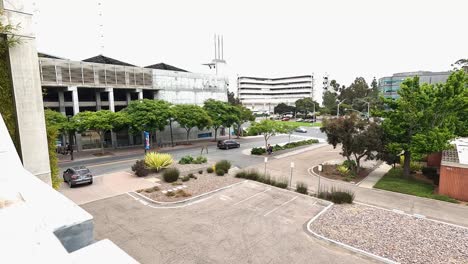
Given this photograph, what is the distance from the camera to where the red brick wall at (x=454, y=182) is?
49.9 ft

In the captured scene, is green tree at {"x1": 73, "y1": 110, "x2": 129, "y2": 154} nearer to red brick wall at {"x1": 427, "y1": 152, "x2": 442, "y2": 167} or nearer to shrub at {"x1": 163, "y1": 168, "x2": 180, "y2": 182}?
shrub at {"x1": 163, "y1": 168, "x2": 180, "y2": 182}

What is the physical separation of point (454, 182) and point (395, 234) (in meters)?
8.66

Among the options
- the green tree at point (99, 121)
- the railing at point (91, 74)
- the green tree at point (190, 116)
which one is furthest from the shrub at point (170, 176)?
the railing at point (91, 74)

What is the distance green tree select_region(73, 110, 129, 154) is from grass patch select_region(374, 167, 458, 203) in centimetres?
2765

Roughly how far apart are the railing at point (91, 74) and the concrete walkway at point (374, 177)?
31.8 metres

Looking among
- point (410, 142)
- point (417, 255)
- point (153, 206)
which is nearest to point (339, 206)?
point (417, 255)

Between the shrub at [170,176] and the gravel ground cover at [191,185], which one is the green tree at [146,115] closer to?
the gravel ground cover at [191,185]

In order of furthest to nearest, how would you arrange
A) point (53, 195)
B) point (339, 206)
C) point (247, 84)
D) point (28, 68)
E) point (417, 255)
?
point (247, 84)
point (339, 206)
point (417, 255)
point (28, 68)
point (53, 195)

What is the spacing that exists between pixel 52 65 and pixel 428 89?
37292 millimetres

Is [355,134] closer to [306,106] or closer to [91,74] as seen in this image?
[91,74]

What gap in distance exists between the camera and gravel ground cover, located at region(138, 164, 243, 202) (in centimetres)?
1518

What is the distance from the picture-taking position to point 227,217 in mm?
12312

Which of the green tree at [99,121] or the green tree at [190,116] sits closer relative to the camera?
the green tree at [99,121]

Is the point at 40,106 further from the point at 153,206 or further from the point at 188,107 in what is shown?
the point at 188,107
